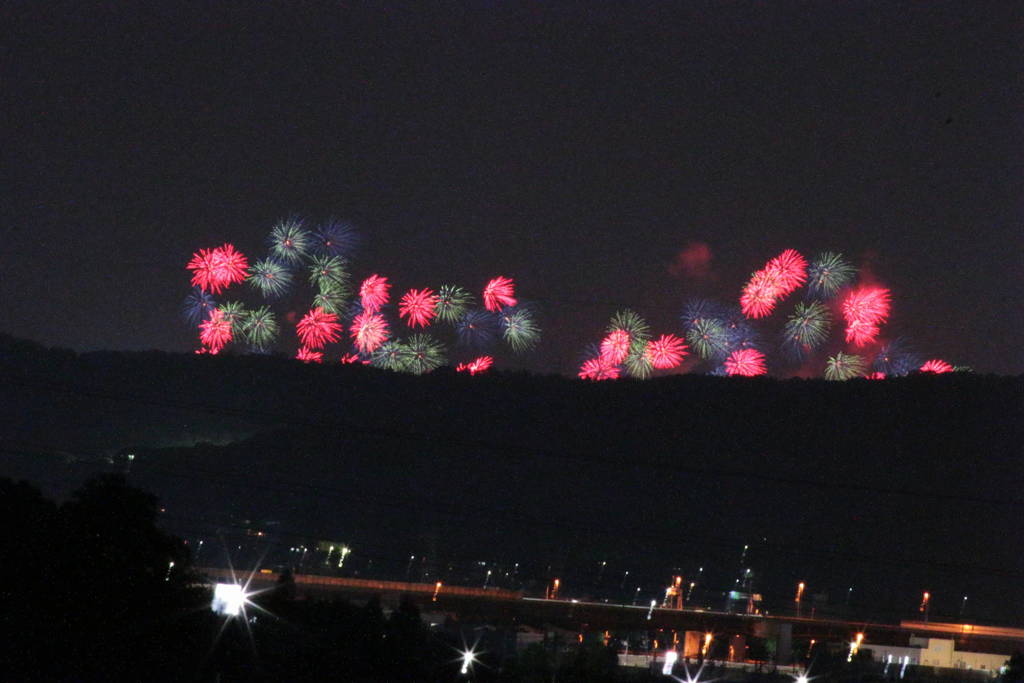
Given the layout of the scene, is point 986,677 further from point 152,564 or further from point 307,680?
point 152,564

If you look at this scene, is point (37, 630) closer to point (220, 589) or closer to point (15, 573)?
point (15, 573)

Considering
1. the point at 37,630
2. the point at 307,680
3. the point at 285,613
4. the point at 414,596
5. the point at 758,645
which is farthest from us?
the point at 758,645

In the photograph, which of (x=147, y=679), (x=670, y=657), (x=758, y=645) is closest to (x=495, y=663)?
(x=670, y=657)

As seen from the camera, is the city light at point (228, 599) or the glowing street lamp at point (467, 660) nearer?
the city light at point (228, 599)

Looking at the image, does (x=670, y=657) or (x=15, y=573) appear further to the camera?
(x=670, y=657)

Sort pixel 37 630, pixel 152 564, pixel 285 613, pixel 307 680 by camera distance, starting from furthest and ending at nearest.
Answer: pixel 285 613
pixel 307 680
pixel 152 564
pixel 37 630

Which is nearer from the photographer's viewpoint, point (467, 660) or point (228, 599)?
point (467, 660)

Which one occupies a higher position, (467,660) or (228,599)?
(228,599)

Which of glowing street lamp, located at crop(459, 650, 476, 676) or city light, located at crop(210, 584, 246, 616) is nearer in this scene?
city light, located at crop(210, 584, 246, 616)

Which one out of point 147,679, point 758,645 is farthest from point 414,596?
point 147,679

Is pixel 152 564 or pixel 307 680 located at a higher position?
pixel 152 564
